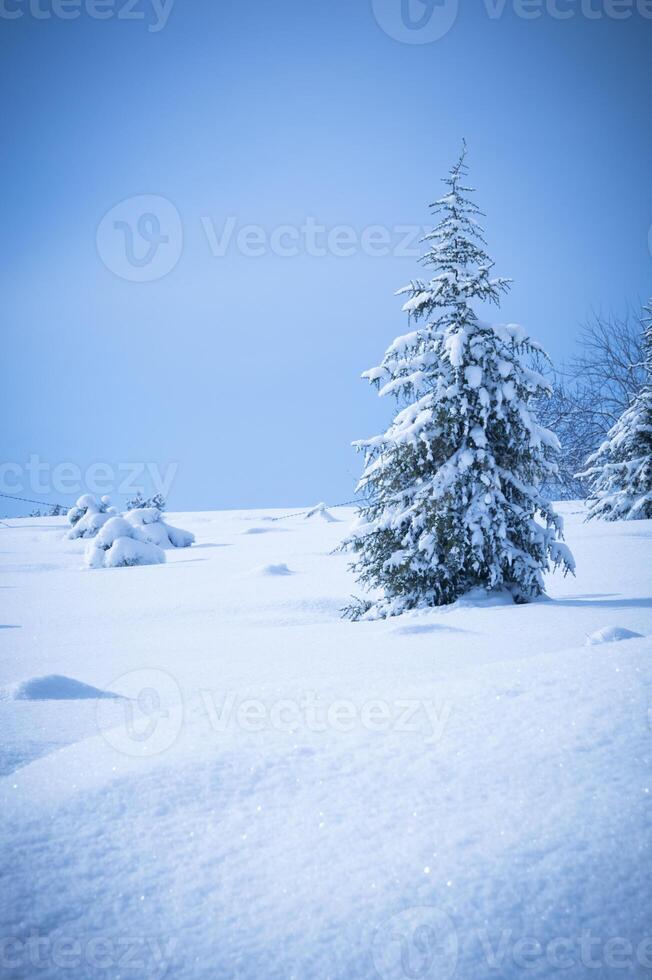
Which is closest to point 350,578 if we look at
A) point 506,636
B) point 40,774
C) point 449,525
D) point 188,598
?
point 188,598

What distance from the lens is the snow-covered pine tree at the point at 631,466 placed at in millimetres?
14203

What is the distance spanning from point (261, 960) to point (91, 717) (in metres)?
2.16

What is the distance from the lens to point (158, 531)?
1816 centimetres

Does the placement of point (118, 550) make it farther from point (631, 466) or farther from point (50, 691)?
point (631, 466)

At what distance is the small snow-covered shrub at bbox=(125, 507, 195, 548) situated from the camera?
1800 centimetres

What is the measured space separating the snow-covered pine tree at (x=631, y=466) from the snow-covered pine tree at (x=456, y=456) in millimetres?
8637

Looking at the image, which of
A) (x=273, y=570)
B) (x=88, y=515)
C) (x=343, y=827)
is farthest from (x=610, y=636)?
(x=88, y=515)

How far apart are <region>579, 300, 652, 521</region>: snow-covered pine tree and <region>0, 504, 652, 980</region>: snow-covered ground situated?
13530mm

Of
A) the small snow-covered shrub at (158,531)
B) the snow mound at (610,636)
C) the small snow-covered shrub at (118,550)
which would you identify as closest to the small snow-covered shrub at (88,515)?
the small snow-covered shrub at (158,531)

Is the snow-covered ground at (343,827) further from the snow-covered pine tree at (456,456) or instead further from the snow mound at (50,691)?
the snow-covered pine tree at (456,456)

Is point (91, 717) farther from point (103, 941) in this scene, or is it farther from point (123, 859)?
point (103, 941)

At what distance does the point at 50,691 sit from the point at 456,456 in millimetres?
5034

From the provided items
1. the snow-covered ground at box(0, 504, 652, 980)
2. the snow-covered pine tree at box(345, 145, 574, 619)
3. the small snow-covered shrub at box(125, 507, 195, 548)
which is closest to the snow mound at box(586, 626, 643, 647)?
the snow-covered ground at box(0, 504, 652, 980)

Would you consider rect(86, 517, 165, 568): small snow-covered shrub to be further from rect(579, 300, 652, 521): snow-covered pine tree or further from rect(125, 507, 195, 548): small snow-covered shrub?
rect(579, 300, 652, 521): snow-covered pine tree
